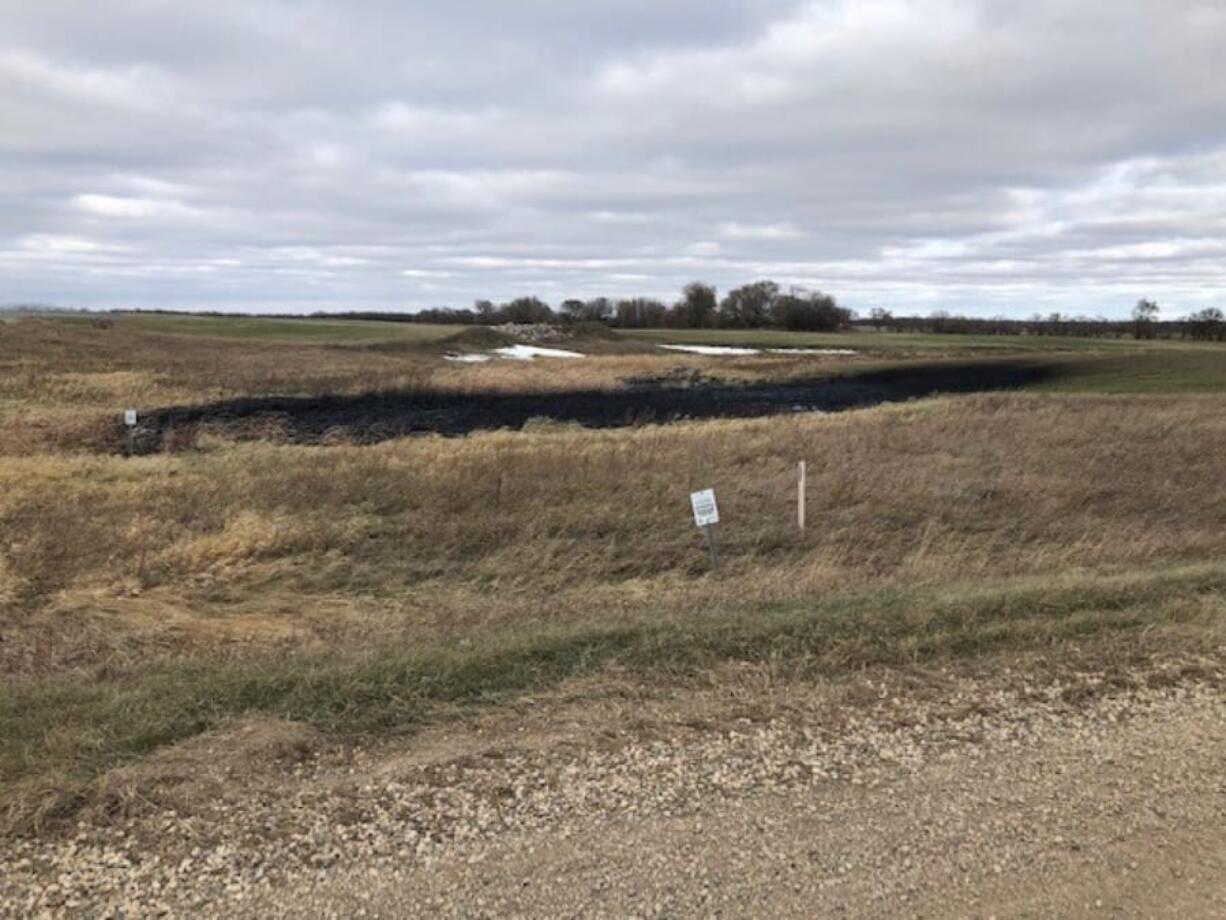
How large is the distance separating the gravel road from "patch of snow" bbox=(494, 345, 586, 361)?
262 feet

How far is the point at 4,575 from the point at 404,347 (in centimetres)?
7417

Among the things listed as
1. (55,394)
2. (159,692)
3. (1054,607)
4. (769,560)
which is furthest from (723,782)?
(55,394)

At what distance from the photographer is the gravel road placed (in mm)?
3354

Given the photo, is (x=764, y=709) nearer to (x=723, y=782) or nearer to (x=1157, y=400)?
(x=723, y=782)

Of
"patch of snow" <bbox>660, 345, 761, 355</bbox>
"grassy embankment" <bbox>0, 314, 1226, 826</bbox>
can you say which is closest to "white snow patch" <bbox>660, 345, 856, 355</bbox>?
"patch of snow" <bbox>660, 345, 761, 355</bbox>

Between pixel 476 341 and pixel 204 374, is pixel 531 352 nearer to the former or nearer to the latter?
pixel 476 341

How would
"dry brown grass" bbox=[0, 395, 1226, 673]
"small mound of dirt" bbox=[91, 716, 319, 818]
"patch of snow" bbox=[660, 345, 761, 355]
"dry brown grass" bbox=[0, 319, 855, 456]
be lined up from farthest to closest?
"patch of snow" bbox=[660, 345, 761, 355] → "dry brown grass" bbox=[0, 319, 855, 456] → "dry brown grass" bbox=[0, 395, 1226, 673] → "small mound of dirt" bbox=[91, 716, 319, 818]

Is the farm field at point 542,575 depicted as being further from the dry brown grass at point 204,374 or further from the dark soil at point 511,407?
the dark soil at point 511,407

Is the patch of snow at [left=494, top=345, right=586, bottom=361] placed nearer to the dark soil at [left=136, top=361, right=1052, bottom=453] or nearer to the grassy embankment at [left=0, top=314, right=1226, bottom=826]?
the dark soil at [left=136, top=361, right=1052, bottom=453]

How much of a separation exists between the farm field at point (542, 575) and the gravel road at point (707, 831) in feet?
1.08

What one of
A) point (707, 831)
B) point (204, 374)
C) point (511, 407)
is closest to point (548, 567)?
point (707, 831)

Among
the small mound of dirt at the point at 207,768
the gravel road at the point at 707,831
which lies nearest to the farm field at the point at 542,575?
the small mound of dirt at the point at 207,768

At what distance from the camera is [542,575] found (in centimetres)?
1193

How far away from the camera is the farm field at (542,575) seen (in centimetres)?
507
